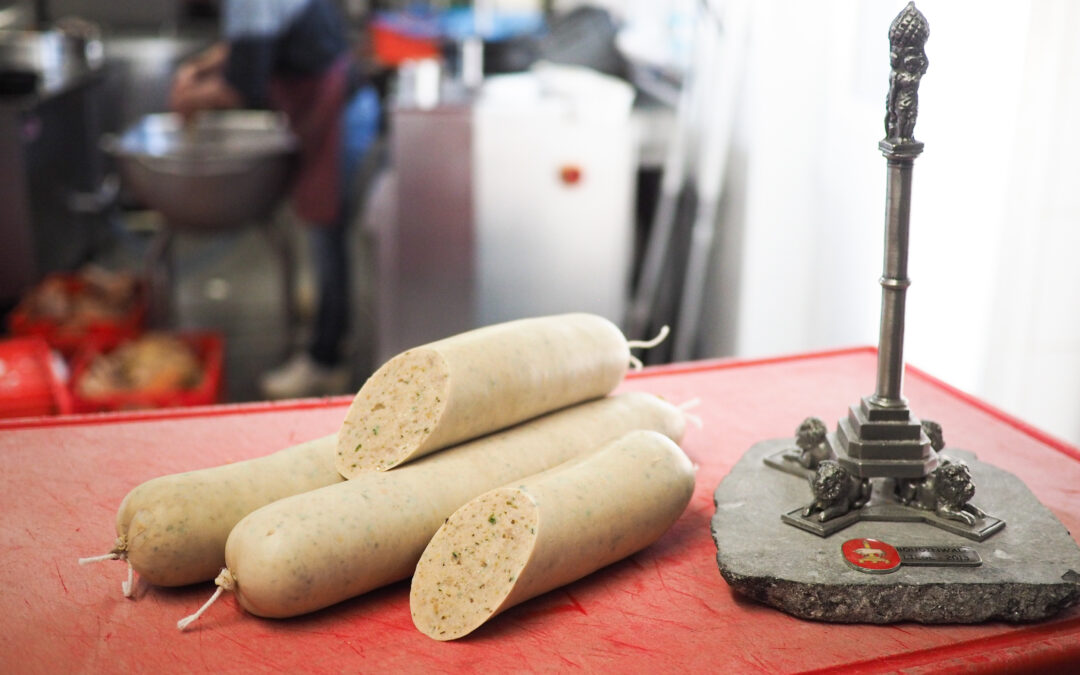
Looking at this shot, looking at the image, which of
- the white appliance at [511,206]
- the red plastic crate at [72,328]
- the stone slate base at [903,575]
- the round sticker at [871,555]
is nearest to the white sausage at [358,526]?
the stone slate base at [903,575]

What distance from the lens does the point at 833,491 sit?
141cm

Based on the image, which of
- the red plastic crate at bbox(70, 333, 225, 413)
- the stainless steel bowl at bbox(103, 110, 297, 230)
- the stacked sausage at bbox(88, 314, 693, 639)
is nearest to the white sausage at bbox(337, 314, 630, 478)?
the stacked sausage at bbox(88, 314, 693, 639)

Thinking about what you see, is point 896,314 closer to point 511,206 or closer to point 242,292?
point 511,206

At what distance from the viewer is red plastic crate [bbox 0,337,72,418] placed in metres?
2.54

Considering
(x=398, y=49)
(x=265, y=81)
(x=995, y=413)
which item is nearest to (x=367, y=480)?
(x=995, y=413)

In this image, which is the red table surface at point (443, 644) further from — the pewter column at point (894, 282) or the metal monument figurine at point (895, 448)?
the pewter column at point (894, 282)

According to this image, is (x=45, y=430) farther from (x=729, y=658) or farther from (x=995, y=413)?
(x=995, y=413)

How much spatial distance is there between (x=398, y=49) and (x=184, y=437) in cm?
431

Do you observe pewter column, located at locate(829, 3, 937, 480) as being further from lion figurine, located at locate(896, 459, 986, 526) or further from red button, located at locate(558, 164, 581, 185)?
red button, located at locate(558, 164, 581, 185)

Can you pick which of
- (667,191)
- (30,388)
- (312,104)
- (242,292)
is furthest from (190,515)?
(242,292)

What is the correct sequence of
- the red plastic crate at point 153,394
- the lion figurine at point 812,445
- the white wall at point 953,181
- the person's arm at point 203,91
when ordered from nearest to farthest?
1. the lion figurine at point 812,445
2. the white wall at point 953,181
3. the red plastic crate at point 153,394
4. the person's arm at point 203,91

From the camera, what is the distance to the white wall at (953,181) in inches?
91.9

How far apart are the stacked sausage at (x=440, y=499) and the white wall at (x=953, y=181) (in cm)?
132

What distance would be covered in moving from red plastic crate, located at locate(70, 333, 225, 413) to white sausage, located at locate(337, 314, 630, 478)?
220 cm
